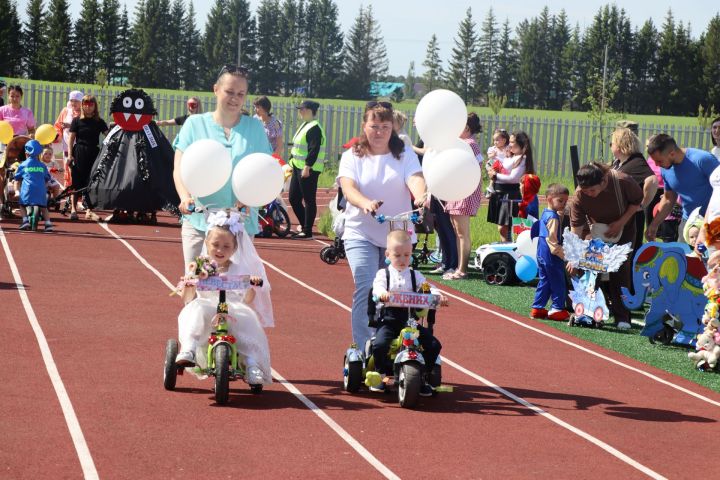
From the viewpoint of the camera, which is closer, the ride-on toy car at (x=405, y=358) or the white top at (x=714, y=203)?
the ride-on toy car at (x=405, y=358)

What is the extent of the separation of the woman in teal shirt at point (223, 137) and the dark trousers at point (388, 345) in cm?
115

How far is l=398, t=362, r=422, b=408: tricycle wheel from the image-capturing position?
24.8 ft

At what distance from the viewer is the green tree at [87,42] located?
4427 inches

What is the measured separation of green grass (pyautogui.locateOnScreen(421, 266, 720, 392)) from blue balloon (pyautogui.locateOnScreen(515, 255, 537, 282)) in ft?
0.64

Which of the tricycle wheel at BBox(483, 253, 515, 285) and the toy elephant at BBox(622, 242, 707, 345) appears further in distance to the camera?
the tricycle wheel at BBox(483, 253, 515, 285)

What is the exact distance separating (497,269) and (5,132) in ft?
27.7

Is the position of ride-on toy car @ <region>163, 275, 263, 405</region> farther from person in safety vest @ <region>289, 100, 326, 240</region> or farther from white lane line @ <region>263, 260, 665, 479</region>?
person in safety vest @ <region>289, 100, 326, 240</region>

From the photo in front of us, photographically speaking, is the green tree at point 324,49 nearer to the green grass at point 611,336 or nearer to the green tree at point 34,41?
the green tree at point 34,41

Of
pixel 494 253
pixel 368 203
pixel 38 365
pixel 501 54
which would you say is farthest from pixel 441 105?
pixel 501 54

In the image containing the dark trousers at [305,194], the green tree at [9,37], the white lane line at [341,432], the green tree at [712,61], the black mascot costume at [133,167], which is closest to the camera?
the white lane line at [341,432]

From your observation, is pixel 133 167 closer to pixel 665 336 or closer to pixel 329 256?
pixel 329 256

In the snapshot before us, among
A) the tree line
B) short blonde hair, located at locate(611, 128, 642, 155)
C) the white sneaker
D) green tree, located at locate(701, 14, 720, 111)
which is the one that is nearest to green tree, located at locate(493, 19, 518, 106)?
the tree line

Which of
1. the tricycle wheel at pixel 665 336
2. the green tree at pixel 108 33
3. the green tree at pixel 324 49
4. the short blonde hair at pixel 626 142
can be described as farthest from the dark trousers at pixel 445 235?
the green tree at pixel 324 49

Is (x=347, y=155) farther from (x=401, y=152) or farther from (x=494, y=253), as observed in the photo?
(x=494, y=253)
